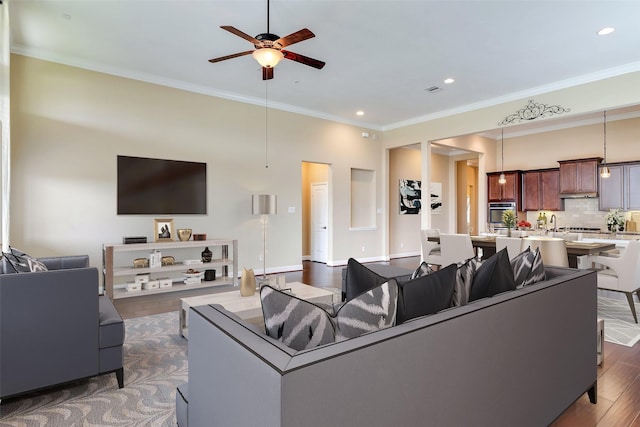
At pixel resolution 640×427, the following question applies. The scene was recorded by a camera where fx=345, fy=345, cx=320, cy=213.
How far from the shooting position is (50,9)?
3498 mm

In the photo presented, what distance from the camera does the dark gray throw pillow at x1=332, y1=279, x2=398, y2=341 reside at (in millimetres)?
1139

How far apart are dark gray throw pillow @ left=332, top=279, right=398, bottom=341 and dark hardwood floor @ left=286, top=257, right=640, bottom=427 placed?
153 cm

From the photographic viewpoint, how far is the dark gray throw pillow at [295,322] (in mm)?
1093

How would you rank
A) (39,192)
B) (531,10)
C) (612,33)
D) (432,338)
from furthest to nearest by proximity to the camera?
1. (39,192)
2. (612,33)
3. (531,10)
4. (432,338)

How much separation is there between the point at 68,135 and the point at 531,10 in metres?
5.71

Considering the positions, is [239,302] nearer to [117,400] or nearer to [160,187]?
[117,400]

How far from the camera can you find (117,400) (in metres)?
2.13

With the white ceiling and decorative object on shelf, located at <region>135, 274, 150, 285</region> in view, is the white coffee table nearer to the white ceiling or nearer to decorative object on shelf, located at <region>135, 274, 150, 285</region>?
decorative object on shelf, located at <region>135, 274, 150, 285</region>

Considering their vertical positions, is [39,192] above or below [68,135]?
below

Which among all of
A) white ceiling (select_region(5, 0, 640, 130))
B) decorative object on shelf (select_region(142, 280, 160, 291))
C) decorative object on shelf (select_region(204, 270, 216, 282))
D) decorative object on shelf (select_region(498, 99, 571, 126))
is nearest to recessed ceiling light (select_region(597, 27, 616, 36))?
white ceiling (select_region(5, 0, 640, 130))

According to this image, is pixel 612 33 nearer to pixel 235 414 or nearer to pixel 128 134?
pixel 235 414

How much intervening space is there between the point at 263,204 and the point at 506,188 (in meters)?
6.23

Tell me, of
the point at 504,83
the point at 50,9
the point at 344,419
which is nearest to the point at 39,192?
the point at 50,9

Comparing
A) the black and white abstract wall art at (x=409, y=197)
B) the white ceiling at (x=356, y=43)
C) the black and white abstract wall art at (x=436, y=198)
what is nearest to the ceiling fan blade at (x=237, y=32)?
the white ceiling at (x=356, y=43)
